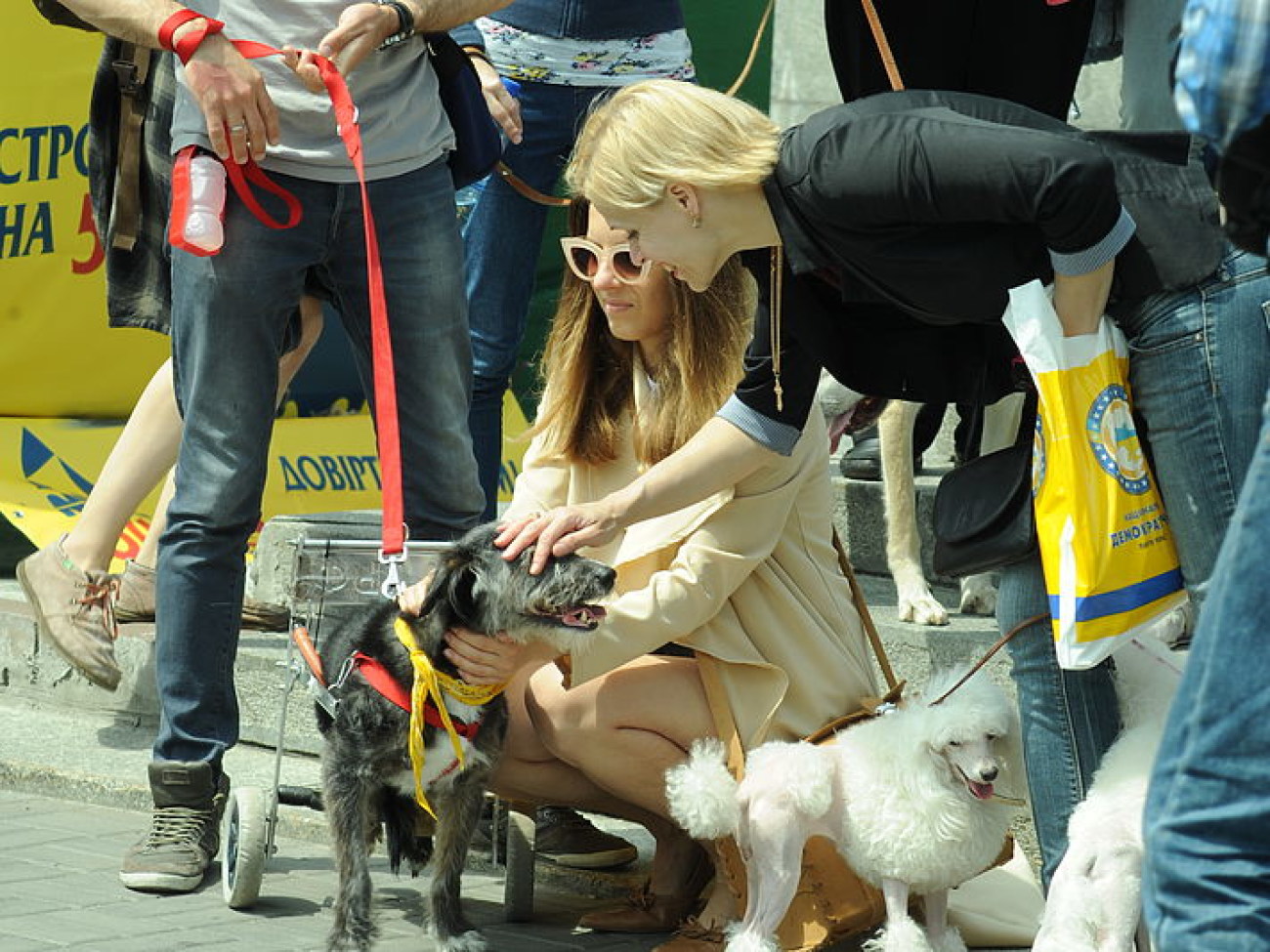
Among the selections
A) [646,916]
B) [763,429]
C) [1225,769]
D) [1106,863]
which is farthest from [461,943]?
[1225,769]

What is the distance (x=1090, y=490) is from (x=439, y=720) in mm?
1413

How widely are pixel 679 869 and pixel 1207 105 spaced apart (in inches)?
94.7

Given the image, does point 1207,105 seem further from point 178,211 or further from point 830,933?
point 178,211

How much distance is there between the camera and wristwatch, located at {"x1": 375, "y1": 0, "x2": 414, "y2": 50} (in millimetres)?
4117

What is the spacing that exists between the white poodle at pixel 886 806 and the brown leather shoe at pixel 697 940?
0.47 feet

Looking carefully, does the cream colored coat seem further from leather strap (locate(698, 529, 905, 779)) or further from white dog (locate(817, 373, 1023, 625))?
white dog (locate(817, 373, 1023, 625))

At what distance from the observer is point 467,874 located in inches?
175

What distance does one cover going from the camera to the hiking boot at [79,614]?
5.27 m

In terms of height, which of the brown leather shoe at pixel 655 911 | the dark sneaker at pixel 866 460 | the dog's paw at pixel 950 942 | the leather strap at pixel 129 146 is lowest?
the brown leather shoe at pixel 655 911

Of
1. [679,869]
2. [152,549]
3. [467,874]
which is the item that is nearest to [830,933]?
[679,869]

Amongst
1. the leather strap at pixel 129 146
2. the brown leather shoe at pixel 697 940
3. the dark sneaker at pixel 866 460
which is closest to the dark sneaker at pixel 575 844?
the brown leather shoe at pixel 697 940

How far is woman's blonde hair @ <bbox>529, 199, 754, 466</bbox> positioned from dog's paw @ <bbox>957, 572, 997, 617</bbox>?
1.55m

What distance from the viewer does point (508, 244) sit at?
5246 millimetres

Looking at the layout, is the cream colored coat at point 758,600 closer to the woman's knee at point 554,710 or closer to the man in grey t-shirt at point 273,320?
the woman's knee at point 554,710
